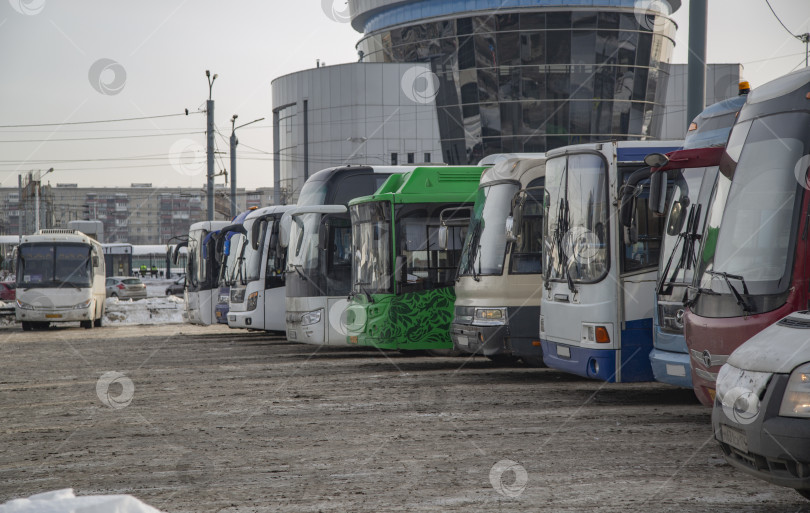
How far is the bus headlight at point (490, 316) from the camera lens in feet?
44.8

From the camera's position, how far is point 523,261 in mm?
13820

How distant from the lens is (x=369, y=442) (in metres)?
8.54

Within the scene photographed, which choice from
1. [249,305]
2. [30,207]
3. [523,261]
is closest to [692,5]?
[523,261]

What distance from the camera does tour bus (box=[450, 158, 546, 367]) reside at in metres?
13.6

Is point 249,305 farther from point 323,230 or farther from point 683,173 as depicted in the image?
point 683,173

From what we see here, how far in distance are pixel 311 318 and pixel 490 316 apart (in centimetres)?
531

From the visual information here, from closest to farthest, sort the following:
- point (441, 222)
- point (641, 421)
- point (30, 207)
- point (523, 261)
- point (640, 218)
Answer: point (641, 421), point (640, 218), point (523, 261), point (441, 222), point (30, 207)

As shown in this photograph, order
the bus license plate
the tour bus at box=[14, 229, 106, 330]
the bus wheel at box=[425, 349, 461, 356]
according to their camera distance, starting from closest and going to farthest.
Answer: the bus license plate → the bus wheel at box=[425, 349, 461, 356] → the tour bus at box=[14, 229, 106, 330]

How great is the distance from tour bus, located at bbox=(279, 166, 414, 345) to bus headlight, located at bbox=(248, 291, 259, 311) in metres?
4.36

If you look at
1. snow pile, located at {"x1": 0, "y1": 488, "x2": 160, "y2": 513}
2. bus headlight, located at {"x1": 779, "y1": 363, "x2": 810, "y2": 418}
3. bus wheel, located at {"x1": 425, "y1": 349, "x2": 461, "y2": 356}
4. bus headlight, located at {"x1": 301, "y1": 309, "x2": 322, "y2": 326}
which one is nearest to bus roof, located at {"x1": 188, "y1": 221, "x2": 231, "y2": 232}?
bus headlight, located at {"x1": 301, "y1": 309, "x2": 322, "y2": 326}

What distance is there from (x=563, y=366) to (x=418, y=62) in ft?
191

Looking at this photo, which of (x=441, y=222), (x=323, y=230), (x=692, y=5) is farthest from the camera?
(x=323, y=230)

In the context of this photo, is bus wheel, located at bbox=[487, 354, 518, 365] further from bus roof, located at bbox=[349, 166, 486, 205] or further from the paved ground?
bus roof, located at bbox=[349, 166, 486, 205]

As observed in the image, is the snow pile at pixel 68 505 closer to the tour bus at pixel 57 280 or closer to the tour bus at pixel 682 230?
the tour bus at pixel 682 230
